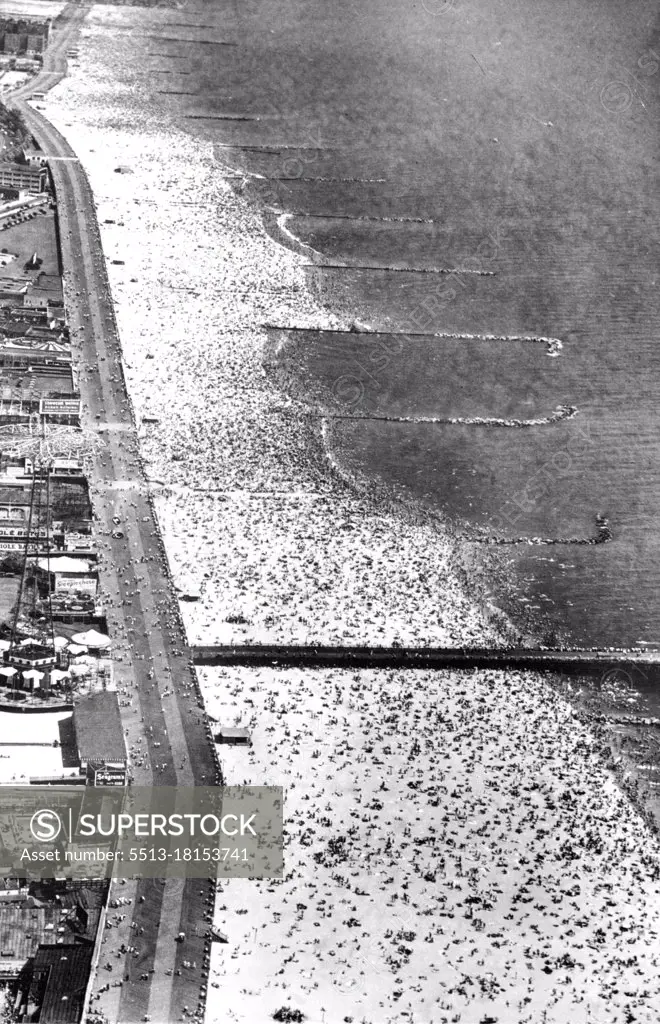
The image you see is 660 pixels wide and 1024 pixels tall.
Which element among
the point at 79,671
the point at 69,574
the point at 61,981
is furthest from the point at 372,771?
the point at 69,574

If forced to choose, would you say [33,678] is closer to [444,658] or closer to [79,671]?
[79,671]

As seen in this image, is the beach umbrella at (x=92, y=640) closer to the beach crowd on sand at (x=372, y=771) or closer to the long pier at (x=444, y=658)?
the long pier at (x=444, y=658)

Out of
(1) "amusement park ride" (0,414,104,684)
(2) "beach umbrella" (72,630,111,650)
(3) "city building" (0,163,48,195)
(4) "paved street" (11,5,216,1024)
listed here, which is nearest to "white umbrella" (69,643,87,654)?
(2) "beach umbrella" (72,630,111,650)

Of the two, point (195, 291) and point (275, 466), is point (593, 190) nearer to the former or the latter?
point (195, 291)

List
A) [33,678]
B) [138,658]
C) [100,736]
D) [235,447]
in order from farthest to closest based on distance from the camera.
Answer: [235,447], [138,658], [33,678], [100,736]

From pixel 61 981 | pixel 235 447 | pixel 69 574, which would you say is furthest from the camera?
pixel 235 447

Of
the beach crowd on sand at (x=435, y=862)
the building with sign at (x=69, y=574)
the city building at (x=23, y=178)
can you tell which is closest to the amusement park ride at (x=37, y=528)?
the building with sign at (x=69, y=574)

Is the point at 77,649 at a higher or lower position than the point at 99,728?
higher
